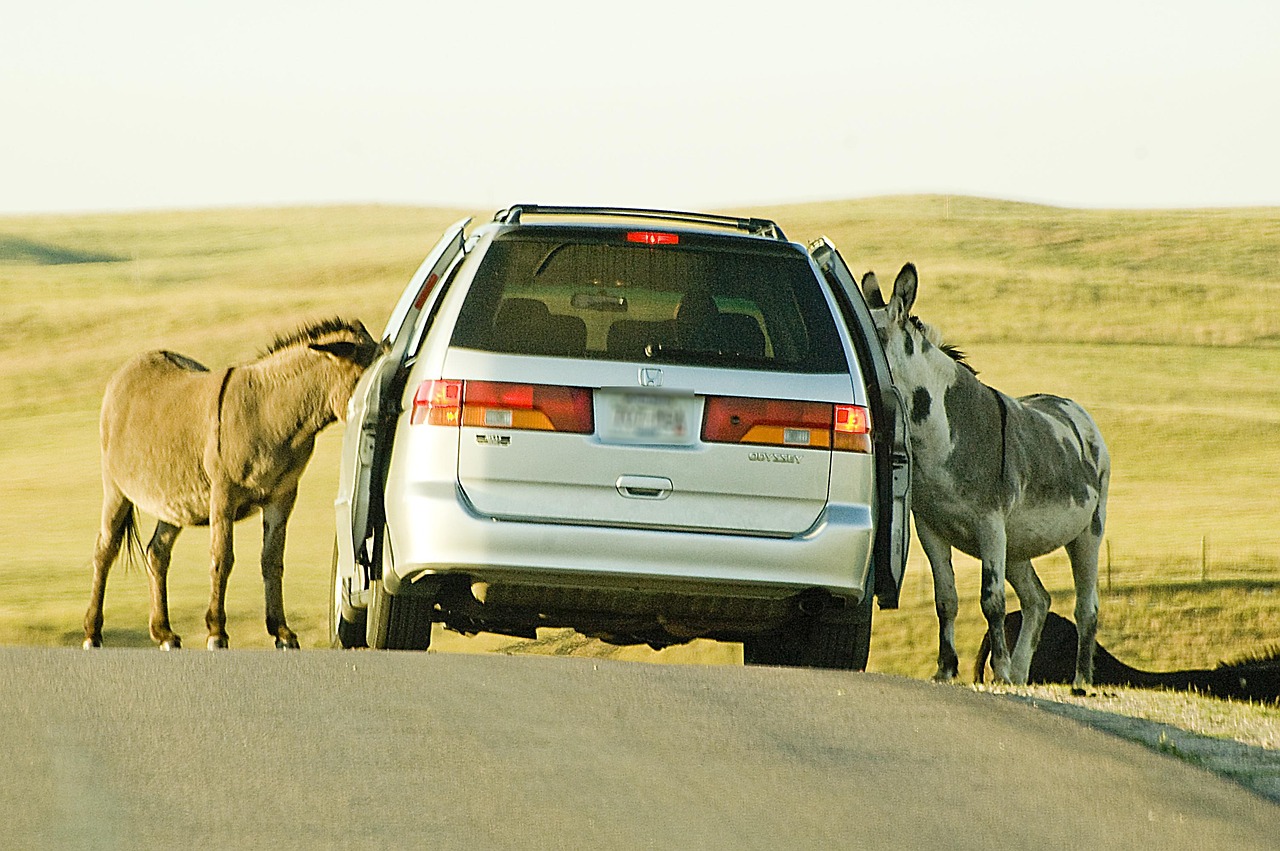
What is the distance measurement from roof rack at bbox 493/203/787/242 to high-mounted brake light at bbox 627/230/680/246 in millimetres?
525

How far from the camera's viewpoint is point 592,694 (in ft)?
26.8

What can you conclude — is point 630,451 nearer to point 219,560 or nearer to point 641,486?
point 641,486

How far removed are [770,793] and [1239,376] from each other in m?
35.3

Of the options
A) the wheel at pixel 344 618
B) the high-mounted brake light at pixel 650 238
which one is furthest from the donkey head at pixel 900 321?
the high-mounted brake light at pixel 650 238

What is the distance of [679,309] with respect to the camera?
30.4 feet

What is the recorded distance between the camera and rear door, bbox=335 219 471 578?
28.7 ft

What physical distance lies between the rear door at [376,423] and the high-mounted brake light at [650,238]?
3.02 feet

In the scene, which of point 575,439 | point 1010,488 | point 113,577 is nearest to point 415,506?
point 575,439

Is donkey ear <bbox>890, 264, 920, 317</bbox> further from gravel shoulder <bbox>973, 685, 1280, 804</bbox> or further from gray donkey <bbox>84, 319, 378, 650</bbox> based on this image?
gray donkey <bbox>84, 319, 378, 650</bbox>

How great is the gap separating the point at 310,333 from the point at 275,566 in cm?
162

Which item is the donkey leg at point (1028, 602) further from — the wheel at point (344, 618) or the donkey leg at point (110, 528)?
the donkey leg at point (110, 528)

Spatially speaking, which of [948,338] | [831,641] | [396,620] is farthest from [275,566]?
[948,338]

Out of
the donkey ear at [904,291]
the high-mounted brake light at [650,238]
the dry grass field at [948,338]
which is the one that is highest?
the high-mounted brake light at [650,238]

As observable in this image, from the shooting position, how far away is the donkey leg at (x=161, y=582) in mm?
14297
